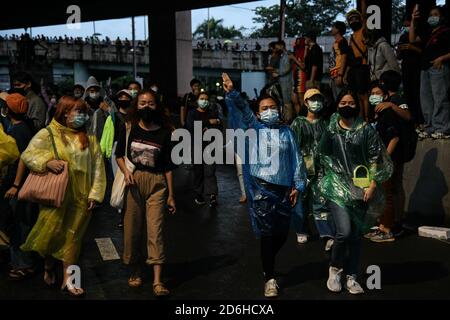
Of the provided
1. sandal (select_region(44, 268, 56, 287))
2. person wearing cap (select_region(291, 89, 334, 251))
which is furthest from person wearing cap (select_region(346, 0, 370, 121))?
sandal (select_region(44, 268, 56, 287))

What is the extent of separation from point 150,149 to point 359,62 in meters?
5.98

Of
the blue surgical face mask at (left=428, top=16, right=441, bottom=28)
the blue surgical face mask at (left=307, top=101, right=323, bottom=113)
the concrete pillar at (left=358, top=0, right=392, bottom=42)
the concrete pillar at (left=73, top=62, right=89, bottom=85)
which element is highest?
the concrete pillar at (left=73, top=62, right=89, bottom=85)

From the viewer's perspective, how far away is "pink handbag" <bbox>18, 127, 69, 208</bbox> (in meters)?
5.06

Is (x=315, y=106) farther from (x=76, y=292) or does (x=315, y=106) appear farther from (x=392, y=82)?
(x=76, y=292)

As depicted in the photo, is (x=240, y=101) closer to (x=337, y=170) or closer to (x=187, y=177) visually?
(x=337, y=170)

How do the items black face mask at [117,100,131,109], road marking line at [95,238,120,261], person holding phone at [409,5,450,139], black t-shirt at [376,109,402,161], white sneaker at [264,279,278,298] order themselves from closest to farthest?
white sneaker at [264,279,278,298] → road marking line at [95,238,120,261] → black t-shirt at [376,109,402,161] → black face mask at [117,100,131,109] → person holding phone at [409,5,450,139]

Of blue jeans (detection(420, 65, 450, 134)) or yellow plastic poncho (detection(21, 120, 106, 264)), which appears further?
blue jeans (detection(420, 65, 450, 134))

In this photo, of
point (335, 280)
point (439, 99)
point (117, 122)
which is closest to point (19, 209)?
point (117, 122)

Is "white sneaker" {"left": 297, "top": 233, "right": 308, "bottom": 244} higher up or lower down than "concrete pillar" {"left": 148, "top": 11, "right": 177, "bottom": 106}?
lower down

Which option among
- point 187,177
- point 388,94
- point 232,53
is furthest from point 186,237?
point 232,53

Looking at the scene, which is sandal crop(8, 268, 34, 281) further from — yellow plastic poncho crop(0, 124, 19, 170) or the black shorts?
the black shorts

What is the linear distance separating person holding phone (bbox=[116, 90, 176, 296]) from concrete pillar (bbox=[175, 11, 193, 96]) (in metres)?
18.8

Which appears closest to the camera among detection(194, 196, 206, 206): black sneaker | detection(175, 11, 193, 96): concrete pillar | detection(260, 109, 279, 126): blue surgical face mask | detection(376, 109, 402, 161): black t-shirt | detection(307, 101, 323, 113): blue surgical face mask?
detection(260, 109, 279, 126): blue surgical face mask

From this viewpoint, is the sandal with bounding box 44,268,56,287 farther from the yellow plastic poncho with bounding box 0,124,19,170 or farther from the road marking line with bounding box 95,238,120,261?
the yellow plastic poncho with bounding box 0,124,19,170
